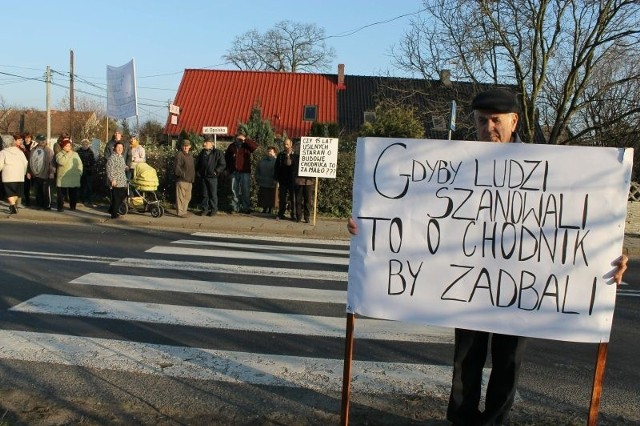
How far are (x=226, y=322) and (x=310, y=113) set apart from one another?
3447cm

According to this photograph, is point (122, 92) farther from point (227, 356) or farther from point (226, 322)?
point (227, 356)

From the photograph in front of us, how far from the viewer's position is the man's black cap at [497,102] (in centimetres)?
341

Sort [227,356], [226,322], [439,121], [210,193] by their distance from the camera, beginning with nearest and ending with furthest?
[227,356] < [226,322] < [210,193] < [439,121]

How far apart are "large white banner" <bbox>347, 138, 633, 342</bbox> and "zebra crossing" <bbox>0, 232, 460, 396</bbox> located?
1.26m

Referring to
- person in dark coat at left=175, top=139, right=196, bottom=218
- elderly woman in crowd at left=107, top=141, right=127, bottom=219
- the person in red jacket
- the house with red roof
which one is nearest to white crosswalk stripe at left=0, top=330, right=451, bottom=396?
elderly woman in crowd at left=107, top=141, right=127, bottom=219

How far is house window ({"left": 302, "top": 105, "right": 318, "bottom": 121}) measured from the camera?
3950 cm

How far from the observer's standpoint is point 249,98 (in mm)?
40500

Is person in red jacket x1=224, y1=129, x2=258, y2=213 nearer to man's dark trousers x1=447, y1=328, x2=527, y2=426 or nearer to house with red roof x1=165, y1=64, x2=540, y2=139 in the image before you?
man's dark trousers x1=447, y1=328, x2=527, y2=426

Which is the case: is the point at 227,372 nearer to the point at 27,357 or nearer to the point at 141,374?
the point at 141,374

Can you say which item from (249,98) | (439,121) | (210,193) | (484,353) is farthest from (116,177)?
(249,98)

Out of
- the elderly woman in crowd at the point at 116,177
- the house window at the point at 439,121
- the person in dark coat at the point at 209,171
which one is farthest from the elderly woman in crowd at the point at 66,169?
the house window at the point at 439,121

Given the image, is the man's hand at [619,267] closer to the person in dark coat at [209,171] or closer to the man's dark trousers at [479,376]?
the man's dark trousers at [479,376]

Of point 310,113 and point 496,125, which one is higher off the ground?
point 310,113

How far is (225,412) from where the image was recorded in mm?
4070
